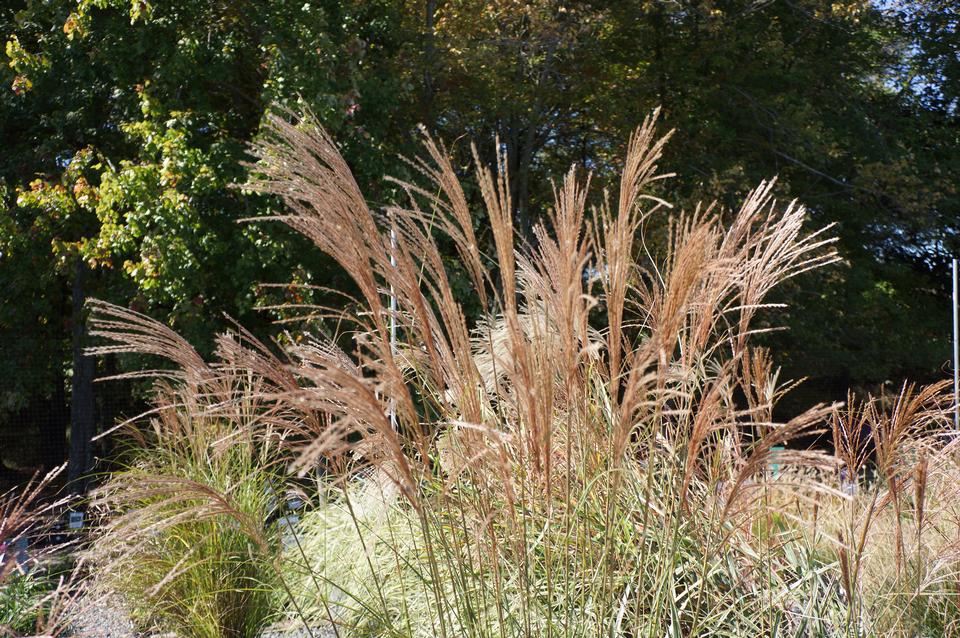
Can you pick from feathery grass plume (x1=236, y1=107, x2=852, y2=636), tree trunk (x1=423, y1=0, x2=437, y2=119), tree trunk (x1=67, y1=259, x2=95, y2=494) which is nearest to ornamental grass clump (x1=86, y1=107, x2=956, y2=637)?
feathery grass plume (x1=236, y1=107, x2=852, y2=636)

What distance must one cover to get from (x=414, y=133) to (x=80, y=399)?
184 inches

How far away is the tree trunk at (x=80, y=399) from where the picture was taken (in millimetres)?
9445

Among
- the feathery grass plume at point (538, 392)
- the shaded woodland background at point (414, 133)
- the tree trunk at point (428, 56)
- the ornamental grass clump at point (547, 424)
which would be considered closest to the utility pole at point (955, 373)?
the ornamental grass clump at point (547, 424)

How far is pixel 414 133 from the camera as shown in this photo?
9344 mm

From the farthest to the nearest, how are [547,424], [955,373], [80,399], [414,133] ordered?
[80,399]
[414,133]
[955,373]
[547,424]

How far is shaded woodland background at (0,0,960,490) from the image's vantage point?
8.75m

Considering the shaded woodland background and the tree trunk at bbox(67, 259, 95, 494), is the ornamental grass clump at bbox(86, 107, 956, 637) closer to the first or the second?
the shaded woodland background

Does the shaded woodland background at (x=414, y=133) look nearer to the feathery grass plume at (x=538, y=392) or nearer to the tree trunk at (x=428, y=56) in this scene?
the tree trunk at (x=428, y=56)

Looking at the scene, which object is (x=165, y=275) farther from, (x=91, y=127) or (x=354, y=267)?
(x=354, y=267)

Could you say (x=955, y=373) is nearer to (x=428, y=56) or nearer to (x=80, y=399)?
(x=428, y=56)

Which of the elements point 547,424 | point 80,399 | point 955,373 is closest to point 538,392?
point 547,424

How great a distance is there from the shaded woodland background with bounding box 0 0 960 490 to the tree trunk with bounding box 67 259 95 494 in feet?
0.13

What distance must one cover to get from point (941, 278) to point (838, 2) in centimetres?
419

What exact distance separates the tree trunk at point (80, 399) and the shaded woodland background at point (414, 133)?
0.13ft
